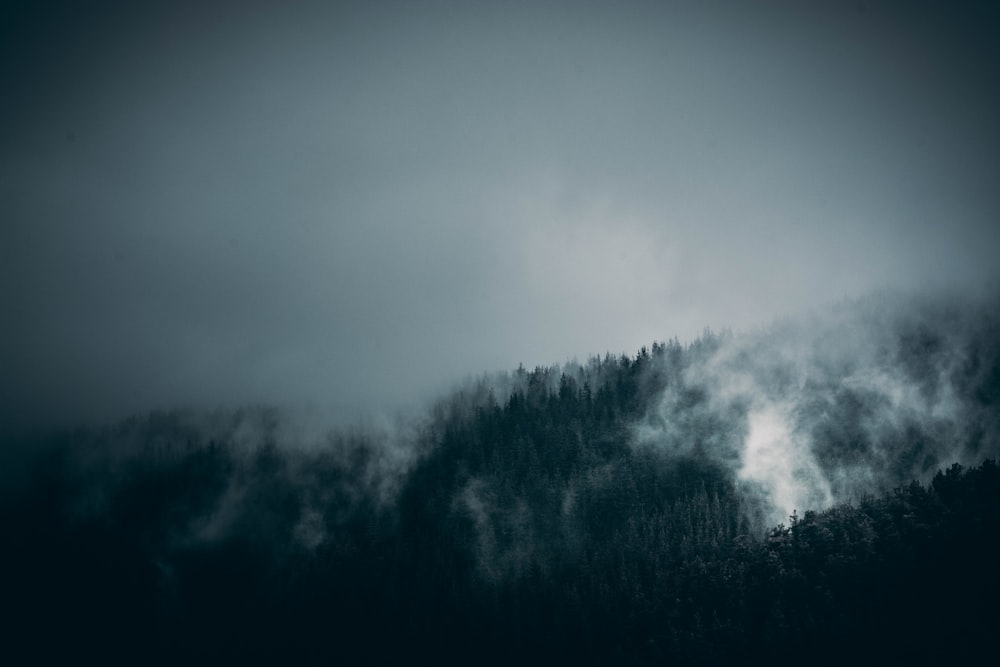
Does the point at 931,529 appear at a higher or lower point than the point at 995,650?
higher

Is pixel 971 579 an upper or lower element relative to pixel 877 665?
upper

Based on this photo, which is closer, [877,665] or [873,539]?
[877,665]

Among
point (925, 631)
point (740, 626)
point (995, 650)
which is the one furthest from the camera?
point (740, 626)

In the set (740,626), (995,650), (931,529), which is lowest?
(995,650)

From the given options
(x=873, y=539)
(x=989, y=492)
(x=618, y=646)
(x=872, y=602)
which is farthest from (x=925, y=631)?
(x=618, y=646)

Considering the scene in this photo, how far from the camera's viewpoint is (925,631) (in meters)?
168

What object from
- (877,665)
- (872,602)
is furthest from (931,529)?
(877,665)

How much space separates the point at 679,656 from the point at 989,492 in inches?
3356

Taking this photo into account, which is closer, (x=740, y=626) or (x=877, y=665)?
(x=877, y=665)

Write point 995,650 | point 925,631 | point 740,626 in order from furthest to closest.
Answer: point 740,626 < point 925,631 < point 995,650

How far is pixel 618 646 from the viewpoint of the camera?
19875 centimetres

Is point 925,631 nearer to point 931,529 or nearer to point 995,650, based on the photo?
point 995,650

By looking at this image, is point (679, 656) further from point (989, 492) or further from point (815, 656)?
point (989, 492)

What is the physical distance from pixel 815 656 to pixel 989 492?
207ft
